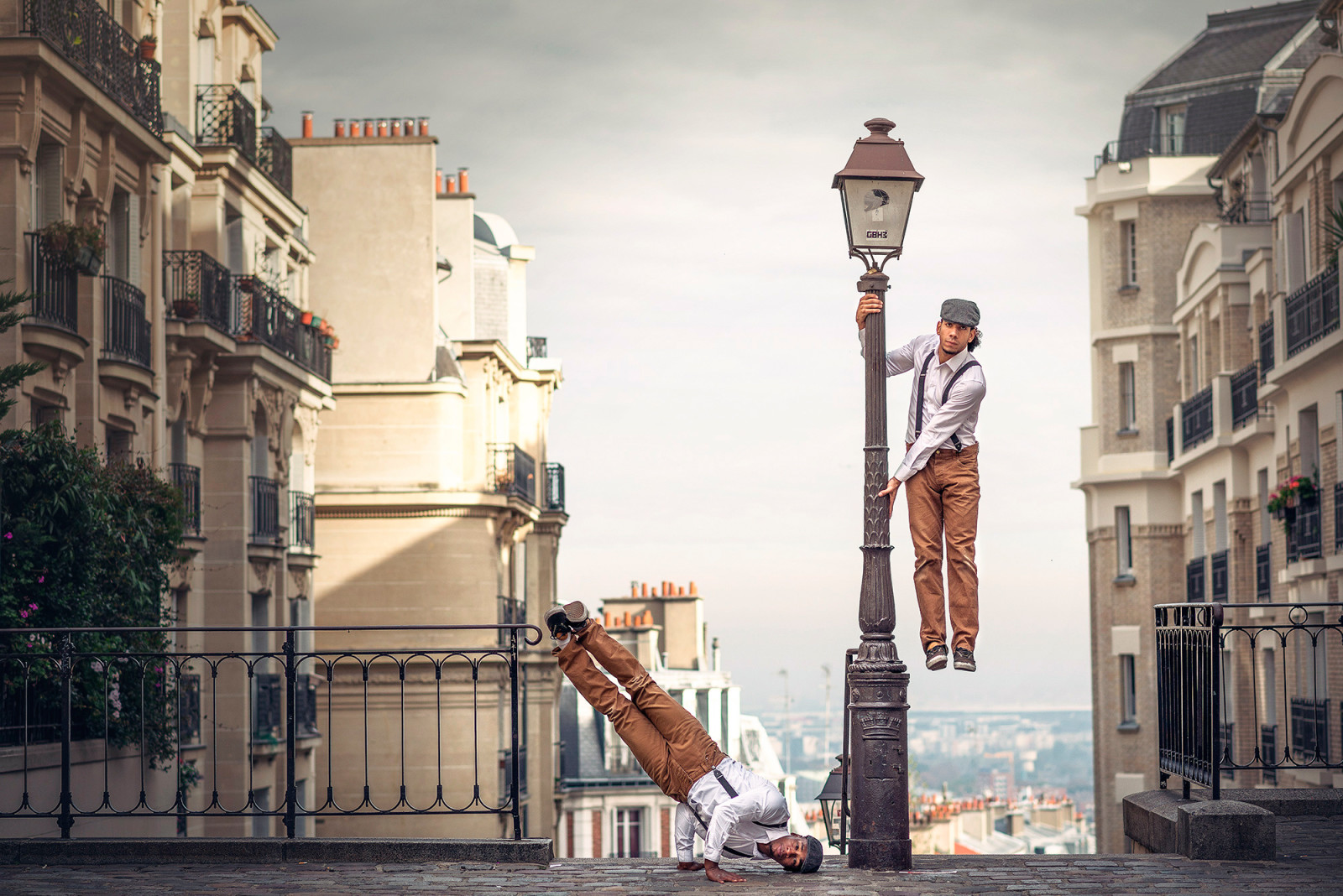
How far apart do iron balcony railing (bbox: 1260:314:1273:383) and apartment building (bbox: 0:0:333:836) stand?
18205 millimetres

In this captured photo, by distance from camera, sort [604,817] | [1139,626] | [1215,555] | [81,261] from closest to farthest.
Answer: [81,261] < [1215,555] < [1139,626] < [604,817]

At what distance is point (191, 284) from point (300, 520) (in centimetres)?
726

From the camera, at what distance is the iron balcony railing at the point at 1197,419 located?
3794 cm

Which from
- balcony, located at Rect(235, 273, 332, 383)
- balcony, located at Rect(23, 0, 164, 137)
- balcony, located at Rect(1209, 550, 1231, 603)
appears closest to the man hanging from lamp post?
balcony, located at Rect(23, 0, 164, 137)

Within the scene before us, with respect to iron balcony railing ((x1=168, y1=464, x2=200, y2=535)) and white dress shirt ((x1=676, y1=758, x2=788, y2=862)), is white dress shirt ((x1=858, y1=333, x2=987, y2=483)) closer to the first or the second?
white dress shirt ((x1=676, y1=758, x2=788, y2=862))

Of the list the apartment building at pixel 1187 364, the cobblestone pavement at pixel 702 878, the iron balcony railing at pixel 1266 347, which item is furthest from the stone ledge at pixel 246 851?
the iron balcony railing at pixel 1266 347

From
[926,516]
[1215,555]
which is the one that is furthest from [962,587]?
[1215,555]

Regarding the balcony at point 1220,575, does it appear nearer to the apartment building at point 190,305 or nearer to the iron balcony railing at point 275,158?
Result: the apartment building at point 190,305

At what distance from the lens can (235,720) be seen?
1166 inches

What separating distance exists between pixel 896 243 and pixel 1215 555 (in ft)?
97.4

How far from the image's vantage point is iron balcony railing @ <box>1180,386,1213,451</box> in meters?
37.9

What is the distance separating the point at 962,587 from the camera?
33.9 ft

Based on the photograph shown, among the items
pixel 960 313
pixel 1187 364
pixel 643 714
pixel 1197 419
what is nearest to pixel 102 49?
pixel 960 313

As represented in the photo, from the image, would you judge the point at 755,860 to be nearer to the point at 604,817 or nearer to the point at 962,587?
the point at 962,587
